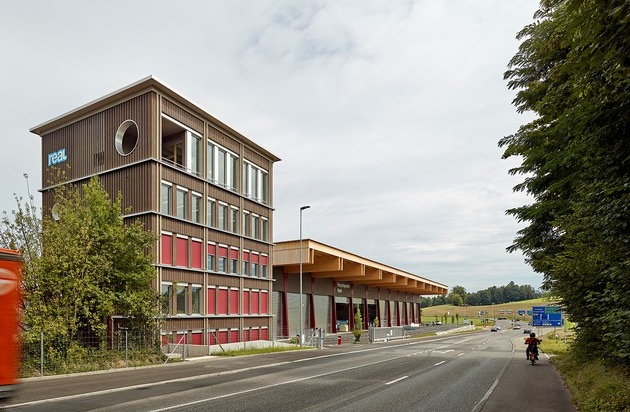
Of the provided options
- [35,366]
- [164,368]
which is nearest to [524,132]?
[164,368]

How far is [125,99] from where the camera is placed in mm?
35375

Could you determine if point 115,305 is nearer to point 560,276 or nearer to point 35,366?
point 35,366

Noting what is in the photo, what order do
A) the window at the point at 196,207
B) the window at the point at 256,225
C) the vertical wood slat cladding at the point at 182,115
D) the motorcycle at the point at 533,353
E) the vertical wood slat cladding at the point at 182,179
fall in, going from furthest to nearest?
the window at the point at 256,225 < the window at the point at 196,207 < the vertical wood slat cladding at the point at 182,115 < the vertical wood slat cladding at the point at 182,179 < the motorcycle at the point at 533,353

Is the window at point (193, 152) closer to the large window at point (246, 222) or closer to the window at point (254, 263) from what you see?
the large window at point (246, 222)

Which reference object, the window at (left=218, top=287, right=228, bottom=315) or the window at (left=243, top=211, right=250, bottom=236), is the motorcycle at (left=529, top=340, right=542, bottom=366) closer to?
the window at (left=218, top=287, right=228, bottom=315)

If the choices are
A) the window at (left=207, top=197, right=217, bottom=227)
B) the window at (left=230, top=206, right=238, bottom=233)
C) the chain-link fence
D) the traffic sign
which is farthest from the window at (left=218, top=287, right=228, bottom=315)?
the traffic sign

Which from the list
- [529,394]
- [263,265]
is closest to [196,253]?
[263,265]

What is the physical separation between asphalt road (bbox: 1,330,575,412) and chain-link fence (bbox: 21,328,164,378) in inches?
50.0

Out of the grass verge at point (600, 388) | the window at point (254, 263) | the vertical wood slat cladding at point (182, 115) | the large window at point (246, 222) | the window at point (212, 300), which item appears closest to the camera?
the grass verge at point (600, 388)

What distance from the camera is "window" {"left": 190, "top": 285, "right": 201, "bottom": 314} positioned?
37.2 meters

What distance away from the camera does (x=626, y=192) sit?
29.6ft

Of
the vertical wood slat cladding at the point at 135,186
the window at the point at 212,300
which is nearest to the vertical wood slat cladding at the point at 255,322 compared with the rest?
the window at the point at 212,300

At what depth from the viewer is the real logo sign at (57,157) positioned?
127ft

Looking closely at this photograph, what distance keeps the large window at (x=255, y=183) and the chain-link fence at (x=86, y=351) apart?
1867 centimetres
